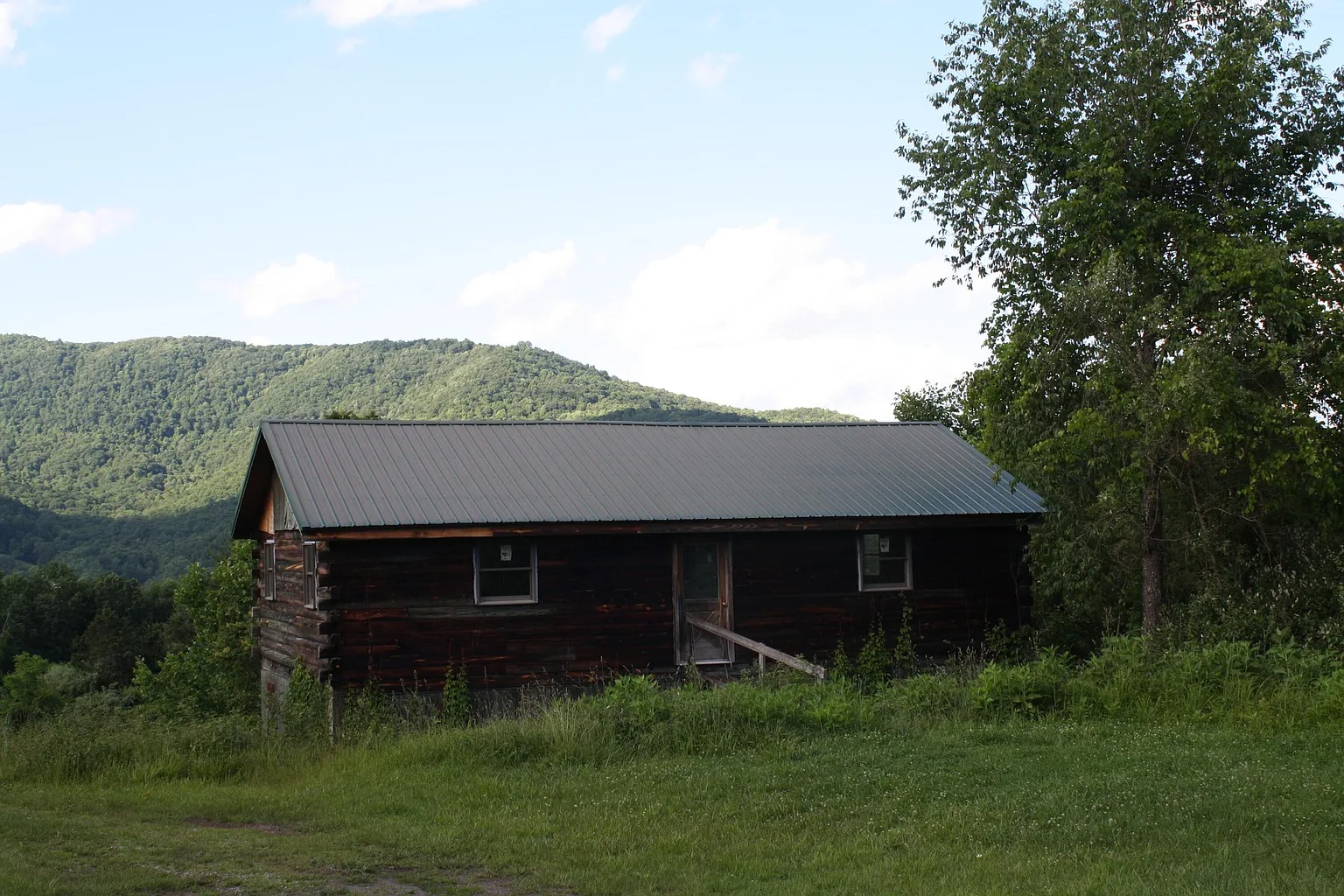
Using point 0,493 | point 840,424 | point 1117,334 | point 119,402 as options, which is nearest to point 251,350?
point 119,402

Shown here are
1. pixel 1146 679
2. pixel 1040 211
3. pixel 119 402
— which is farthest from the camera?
pixel 119 402

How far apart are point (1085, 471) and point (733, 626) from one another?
21.6 ft

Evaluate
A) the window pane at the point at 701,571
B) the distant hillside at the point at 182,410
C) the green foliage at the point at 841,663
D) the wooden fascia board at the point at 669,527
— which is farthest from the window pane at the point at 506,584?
the distant hillside at the point at 182,410

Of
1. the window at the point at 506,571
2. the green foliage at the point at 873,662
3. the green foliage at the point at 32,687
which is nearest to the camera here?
the window at the point at 506,571

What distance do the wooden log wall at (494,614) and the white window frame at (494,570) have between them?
8cm

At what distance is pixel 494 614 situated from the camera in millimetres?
20359

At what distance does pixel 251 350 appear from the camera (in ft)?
420

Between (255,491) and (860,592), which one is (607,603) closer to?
(860,592)

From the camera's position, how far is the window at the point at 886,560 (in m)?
22.9

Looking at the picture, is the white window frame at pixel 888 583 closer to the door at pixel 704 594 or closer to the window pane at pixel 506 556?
the door at pixel 704 594

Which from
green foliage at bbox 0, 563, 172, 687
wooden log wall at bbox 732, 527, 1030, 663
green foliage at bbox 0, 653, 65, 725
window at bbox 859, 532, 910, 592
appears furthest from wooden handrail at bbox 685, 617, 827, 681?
green foliage at bbox 0, 563, 172, 687

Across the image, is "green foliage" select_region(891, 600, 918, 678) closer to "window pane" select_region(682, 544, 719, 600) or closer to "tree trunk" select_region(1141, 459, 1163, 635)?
"window pane" select_region(682, 544, 719, 600)

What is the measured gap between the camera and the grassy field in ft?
28.3

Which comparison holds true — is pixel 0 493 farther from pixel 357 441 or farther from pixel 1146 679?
pixel 1146 679
